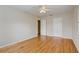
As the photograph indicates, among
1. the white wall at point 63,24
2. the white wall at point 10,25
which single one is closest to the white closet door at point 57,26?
the white wall at point 63,24

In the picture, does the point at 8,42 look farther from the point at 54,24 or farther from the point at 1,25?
the point at 54,24

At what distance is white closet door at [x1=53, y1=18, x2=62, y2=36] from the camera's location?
8.35 m

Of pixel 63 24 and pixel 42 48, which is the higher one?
pixel 63 24

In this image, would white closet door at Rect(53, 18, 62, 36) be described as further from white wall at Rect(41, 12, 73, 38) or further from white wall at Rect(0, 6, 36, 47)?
white wall at Rect(0, 6, 36, 47)

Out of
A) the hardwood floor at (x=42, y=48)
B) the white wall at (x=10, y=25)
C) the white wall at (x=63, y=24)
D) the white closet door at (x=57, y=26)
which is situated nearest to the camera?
the hardwood floor at (x=42, y=48)

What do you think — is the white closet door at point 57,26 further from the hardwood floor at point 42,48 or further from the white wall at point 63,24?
the hardwood floor at point 42,48

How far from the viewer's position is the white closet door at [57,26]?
27.4 feet

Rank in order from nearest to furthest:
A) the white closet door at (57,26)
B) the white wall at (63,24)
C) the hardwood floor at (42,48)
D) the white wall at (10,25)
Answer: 1. the hardwood floor at (42,48)
2. the white wall at (10,25)
3. the white wall at (63,24)
4. the white closet door at (57,26)

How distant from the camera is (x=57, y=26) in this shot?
869cm

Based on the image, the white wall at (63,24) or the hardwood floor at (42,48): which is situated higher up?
the white wall at (63,24)

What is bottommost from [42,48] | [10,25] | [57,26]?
[42,48]

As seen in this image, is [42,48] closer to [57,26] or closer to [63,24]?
[63,24]

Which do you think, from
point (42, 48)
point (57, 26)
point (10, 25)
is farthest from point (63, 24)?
point (10, 25)
